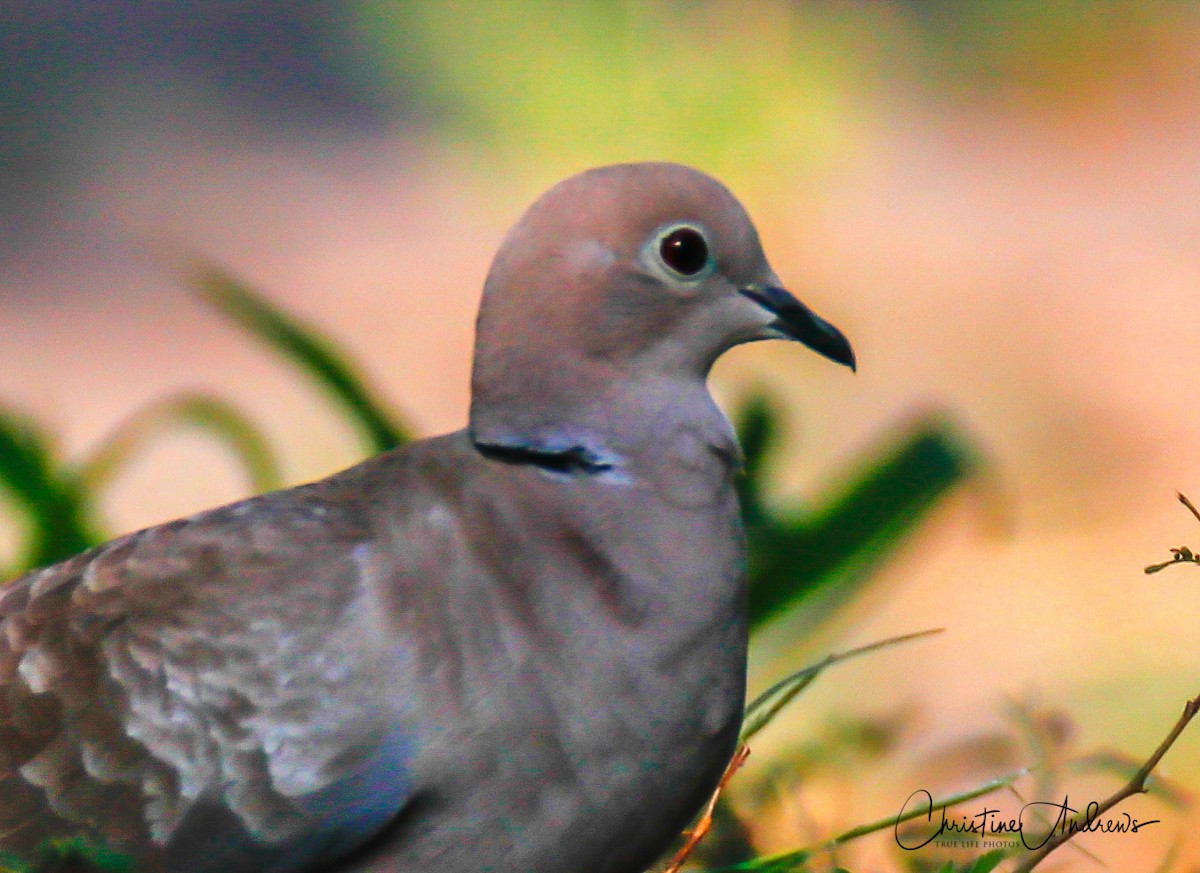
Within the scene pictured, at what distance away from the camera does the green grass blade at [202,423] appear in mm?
1542

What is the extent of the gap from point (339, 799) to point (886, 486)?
0.84 m

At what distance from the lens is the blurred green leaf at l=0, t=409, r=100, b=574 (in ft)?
4.87

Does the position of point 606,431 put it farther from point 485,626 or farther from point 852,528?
point 852,528

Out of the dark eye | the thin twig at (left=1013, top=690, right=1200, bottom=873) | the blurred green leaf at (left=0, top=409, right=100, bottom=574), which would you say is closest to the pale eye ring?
the dark eye

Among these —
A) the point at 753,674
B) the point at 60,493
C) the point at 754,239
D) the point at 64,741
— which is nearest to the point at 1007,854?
the point at 753,674

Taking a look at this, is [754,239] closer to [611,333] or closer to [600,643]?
[611,333]

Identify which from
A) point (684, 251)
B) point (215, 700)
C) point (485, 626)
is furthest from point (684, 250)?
point (215, 700)

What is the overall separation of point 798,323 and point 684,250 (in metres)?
0.08

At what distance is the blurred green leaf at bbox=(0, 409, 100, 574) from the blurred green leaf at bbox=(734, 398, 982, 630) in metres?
0.70

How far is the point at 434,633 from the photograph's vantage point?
756 mm

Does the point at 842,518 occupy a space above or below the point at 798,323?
below

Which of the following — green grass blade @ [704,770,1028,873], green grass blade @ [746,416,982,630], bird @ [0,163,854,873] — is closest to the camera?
bird @ [0,163,854,873]

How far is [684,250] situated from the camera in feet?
2.69

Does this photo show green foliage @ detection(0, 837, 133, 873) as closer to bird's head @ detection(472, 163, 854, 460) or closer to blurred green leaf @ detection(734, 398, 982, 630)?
bird's head @ detection(472, 163, 854, 460)
